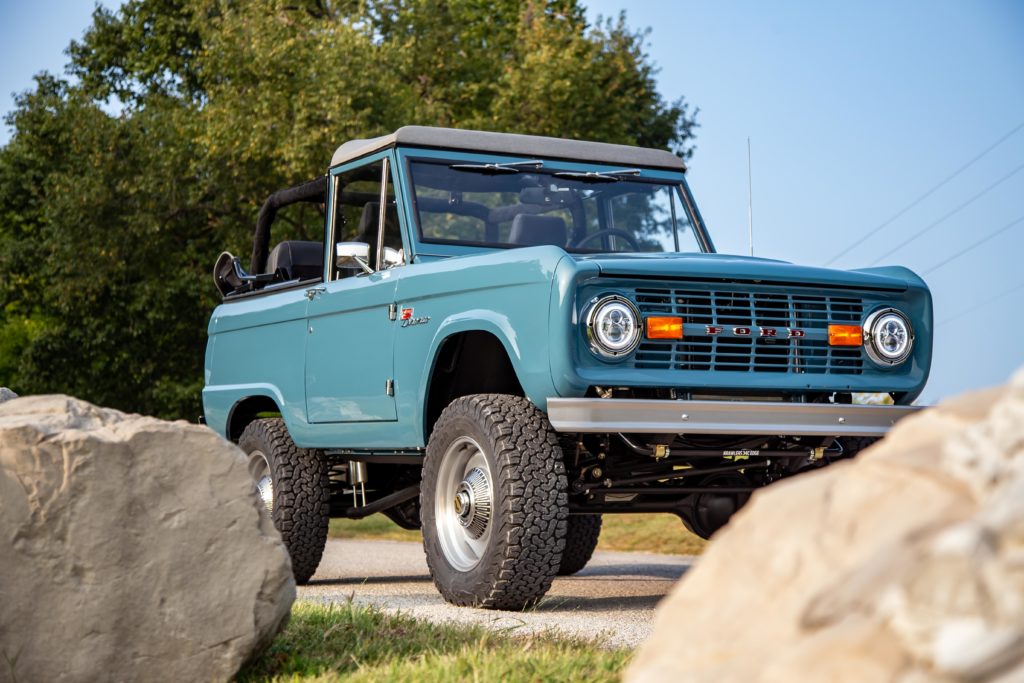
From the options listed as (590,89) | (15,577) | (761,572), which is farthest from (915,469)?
(590,89)

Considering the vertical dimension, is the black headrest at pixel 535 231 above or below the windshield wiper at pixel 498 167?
below

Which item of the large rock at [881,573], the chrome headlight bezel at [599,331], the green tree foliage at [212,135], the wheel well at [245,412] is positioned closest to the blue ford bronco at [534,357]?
the chrome headlight bezel at [599,331]

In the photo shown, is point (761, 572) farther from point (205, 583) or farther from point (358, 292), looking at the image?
point (358, 292)

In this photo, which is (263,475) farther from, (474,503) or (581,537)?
(474,503)

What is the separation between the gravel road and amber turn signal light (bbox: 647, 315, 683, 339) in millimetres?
1198

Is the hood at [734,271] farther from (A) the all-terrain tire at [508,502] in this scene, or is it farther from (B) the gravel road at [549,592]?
(B) the gravel road at [549,592]

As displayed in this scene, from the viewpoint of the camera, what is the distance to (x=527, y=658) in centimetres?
405

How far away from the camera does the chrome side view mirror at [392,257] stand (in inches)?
274

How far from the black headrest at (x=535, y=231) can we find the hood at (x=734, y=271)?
2.82ft

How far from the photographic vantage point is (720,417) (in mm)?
5691

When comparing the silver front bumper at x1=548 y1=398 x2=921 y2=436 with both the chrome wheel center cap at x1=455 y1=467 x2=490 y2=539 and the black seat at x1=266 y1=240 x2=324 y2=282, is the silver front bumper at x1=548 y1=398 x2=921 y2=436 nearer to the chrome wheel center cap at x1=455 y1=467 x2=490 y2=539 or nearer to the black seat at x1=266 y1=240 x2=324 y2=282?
the chrome wheel center cap at x1=455 y1=467 x2=490 y2=539

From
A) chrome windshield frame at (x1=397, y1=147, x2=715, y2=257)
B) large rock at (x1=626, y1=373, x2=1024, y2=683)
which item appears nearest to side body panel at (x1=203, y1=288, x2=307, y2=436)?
chrome windshield frame at (x1=397, y1=147, x2=715, y2=257)

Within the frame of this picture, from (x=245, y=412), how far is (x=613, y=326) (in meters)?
3.89

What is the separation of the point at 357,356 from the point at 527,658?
328cm
